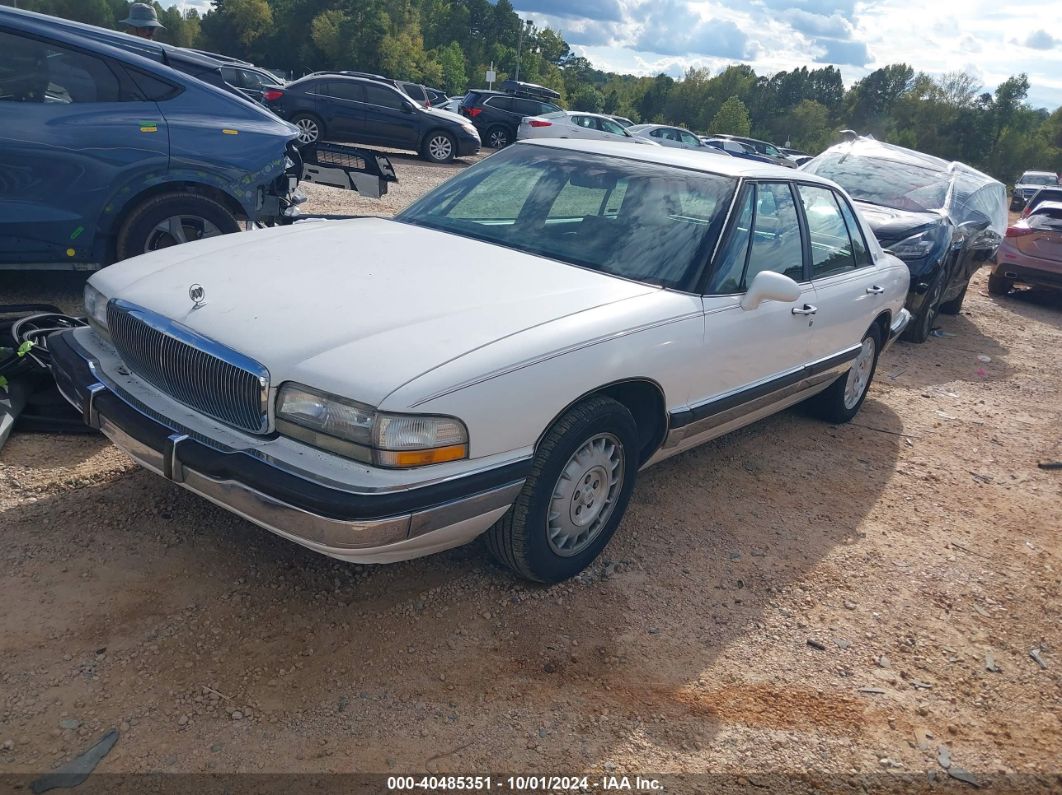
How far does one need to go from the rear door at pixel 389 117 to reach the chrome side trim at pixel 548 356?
1589 cm

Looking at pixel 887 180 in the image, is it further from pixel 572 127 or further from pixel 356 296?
pixel 572 127

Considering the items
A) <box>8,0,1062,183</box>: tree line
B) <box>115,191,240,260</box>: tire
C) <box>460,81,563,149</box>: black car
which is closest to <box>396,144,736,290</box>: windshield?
<box>115,191,240,260</box>: tire

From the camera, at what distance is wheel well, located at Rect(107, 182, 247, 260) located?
5.23 meters

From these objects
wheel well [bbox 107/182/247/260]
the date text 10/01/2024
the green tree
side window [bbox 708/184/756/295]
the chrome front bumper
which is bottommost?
the date text 10/01/2024

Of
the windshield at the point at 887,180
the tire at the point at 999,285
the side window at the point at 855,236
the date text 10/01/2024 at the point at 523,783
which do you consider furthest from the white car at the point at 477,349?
the tire at the point at 999,285

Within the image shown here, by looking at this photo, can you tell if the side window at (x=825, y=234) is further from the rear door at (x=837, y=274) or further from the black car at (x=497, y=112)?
the black car at (x=497, y=112)

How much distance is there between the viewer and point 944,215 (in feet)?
28.0

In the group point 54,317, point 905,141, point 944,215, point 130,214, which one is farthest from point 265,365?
point 905,141

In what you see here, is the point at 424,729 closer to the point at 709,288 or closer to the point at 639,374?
Answer: the point at 639,374

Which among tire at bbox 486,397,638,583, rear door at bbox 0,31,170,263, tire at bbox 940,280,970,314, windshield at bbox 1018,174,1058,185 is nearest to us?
tire at bbox 486,397,638,583

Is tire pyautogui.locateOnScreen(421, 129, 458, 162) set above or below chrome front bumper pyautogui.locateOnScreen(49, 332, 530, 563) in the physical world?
above

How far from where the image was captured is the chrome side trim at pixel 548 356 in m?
2.54

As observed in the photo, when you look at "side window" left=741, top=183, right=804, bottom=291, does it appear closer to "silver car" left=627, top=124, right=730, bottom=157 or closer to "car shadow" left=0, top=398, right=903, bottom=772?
"car shadow" left=0, top=398, right=903, bottom=772

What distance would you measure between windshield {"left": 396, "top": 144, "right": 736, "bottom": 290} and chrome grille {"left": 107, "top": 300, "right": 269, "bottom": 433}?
4.96ft
